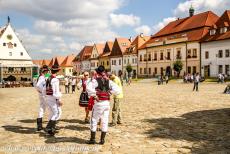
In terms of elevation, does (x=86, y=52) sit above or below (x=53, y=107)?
above

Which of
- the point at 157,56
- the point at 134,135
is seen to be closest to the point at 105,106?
the point at 134,135

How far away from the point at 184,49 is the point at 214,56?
23.3 feet

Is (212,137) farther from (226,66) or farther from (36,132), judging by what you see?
(226,66)

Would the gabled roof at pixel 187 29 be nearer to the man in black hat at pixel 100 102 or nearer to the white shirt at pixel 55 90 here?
the white shirt at pixel 55 90

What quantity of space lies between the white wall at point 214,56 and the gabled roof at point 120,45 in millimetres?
27753

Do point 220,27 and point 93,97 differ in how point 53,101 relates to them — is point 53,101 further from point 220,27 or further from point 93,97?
point 220,27

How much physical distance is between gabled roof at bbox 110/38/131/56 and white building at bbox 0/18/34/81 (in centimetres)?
2271

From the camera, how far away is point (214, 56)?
52.1m

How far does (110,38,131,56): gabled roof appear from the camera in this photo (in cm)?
7950

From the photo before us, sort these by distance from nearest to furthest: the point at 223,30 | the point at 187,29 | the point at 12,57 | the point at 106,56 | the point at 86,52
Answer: the point at 223,30 → the point at 187,29 → the point at 12,57 → the point at 106,56 → the point at 86,52

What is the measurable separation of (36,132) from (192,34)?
51.4 metres

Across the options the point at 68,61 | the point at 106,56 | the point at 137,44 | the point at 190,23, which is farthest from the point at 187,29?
the point at 68,61

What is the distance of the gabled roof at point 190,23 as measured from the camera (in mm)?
56894

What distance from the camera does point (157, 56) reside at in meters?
65.4
